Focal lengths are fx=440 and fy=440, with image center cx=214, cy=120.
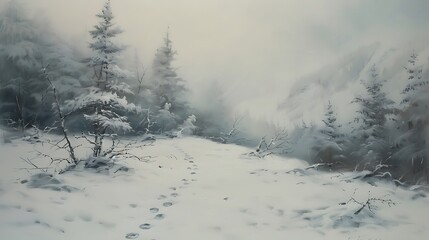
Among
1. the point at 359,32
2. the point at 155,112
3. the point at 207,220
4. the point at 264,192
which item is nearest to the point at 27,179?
the point at 155,112

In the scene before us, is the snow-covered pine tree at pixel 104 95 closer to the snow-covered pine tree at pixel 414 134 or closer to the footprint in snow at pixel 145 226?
the footprint in snow at pixel 145 226

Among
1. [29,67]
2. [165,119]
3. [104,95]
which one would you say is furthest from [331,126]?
[29,67]

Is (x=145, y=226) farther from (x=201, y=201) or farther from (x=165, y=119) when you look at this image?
(x=165, y=119)

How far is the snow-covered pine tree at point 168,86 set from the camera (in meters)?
3.85

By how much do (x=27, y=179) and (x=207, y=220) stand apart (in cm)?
150

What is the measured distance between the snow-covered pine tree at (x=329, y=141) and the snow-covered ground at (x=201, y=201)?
148 millimetres

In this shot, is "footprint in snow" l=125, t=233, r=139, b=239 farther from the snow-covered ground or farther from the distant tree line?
the distant tree line

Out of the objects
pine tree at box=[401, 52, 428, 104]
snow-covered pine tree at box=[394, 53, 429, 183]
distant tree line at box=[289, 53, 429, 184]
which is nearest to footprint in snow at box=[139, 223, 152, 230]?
distant tree line at box=[289, 53, 429, 184]

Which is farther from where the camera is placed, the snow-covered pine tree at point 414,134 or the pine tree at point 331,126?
the pine tree at point 331,126

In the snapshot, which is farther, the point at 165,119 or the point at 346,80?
the point at 165,119

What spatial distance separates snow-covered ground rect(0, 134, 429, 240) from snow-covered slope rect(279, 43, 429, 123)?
48cm

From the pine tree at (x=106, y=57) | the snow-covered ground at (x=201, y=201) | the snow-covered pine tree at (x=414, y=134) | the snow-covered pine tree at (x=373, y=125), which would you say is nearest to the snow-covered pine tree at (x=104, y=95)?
the pine tree at (x=106, y=57)

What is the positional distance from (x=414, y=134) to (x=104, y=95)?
8.47ft

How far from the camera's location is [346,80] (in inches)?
146
